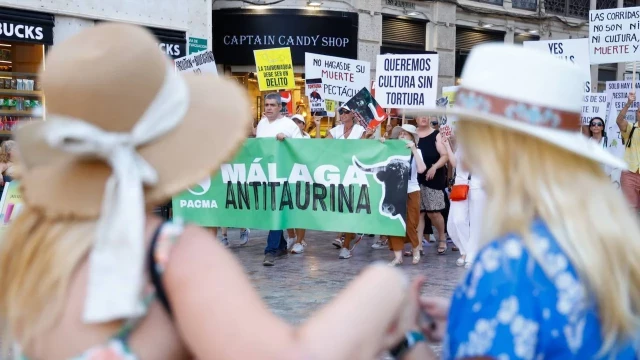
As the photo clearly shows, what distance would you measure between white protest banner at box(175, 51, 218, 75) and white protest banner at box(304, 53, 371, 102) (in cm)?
224

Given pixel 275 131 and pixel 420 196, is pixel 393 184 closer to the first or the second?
pixel 420 196

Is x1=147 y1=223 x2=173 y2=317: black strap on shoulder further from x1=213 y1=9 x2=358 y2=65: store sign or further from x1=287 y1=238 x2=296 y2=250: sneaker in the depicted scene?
x1=213 y1=9 x2=358 y2=65: store sign

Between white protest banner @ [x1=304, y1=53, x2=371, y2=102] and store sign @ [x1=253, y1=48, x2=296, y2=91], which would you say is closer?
white protest banner @ [x1=304, y1=53, x2=371, y2=102]

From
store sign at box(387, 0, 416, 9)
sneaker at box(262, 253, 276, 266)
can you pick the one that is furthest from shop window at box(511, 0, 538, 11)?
sneaker at box(262, 253, 276, 266)

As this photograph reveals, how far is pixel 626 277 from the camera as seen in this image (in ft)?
5.52

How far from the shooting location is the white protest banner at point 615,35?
13430 millimetres

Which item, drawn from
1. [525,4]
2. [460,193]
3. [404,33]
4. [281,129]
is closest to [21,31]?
[281,129]

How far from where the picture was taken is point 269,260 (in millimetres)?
9602

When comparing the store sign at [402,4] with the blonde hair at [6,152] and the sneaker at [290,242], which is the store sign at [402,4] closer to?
the sneaker at [290,242]

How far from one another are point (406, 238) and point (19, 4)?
8.67 m

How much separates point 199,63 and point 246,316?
11.5m

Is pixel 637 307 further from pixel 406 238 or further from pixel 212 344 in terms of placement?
pixel 406 238

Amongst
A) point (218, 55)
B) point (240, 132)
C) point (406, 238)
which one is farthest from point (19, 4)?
point (240, 132)

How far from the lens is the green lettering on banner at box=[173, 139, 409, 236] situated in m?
9.52
